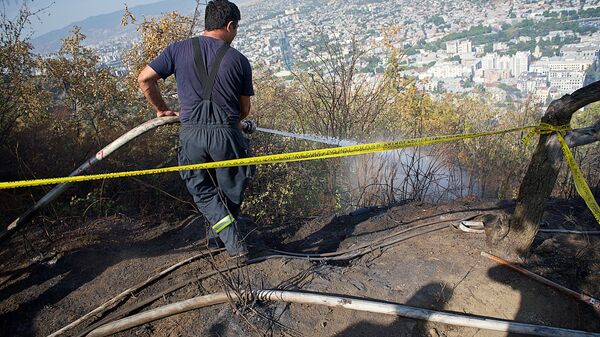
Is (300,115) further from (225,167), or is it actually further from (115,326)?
(115,326)

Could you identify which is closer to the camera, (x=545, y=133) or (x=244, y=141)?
(x=545, y=133)

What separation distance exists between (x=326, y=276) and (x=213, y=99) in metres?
1.79

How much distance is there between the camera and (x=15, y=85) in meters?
6.41

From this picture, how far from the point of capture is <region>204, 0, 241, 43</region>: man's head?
318 cm

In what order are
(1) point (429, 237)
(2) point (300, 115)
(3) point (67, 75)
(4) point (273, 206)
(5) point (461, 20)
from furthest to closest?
(5) point (461, 20)
(3) point (67, 75)
(2) point (300, 115)
(4) point (273, 206)
(1) point (429, 237)

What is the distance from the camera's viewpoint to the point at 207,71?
10.4 ft

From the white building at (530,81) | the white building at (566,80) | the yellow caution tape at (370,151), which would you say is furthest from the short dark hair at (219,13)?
the white building at (530,81)

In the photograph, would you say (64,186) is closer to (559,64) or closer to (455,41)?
(559,64)

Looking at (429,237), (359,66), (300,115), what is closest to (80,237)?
(429,237)

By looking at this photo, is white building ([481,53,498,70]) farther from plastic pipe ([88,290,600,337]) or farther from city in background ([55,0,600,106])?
plastic pipe ([88,290,600,337])

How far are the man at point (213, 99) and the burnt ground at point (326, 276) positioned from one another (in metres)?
0.73

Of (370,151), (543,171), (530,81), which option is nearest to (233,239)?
(370,151)

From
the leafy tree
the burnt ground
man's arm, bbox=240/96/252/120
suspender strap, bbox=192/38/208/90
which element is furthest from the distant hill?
the burnt ground

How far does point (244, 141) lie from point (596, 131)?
284cm
